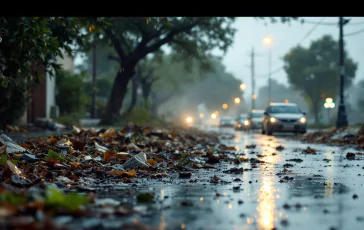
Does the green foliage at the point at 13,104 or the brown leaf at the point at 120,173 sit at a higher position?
the green foliage at the point at 13,104

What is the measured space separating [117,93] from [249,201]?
Result: 28.1 metres

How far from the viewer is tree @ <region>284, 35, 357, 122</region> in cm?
7169

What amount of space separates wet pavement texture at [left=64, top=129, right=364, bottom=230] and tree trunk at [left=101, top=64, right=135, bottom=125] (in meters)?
24.0

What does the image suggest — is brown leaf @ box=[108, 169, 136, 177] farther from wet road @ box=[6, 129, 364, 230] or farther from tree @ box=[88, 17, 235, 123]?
tree @ box=[88, 17, 235, 123]

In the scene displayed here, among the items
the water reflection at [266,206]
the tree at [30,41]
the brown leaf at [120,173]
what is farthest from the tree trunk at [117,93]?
the water reflection at [266,206]

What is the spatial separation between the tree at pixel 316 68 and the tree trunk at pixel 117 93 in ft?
133

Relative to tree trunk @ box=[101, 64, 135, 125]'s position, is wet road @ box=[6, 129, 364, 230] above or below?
below

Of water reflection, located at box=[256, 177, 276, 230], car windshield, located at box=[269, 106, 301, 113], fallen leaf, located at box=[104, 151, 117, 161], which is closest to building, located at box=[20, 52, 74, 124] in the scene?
car windshield, located at box=[269, 106, 301, 113]

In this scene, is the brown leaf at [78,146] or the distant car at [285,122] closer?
the brown leaf at [78,146]

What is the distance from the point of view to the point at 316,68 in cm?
7131

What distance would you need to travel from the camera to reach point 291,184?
7.60 m

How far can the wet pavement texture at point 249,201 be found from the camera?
15.7 feet

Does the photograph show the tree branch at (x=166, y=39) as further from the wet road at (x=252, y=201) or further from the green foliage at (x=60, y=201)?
the green foliage at (x=60, y=201)
